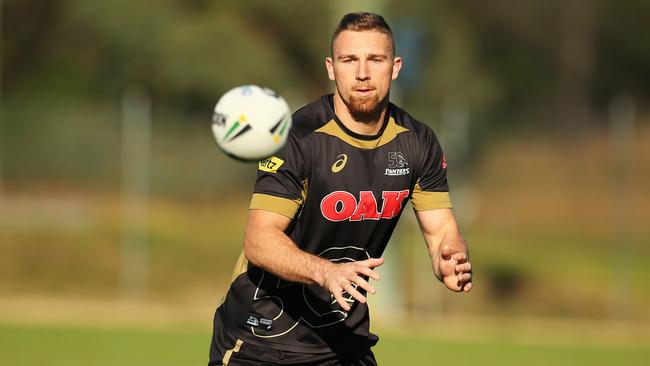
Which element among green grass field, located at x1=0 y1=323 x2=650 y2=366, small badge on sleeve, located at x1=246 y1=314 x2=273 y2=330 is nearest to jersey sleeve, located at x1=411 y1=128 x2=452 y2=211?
small badge on sleeve, located at x1=246 y1=314 x2=273 y2=330

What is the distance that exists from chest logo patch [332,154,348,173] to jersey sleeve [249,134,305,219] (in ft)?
0.62

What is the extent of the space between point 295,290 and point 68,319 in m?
12.5

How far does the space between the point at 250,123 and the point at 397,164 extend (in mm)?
A: 1008

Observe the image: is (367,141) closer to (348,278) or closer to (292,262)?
(292,262)

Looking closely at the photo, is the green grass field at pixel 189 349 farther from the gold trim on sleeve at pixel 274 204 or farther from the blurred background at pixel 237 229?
the gold trim on sleeve at pixel 274 204

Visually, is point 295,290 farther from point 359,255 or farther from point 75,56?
point 75,56

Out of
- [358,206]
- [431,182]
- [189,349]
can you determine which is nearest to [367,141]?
[358,206]

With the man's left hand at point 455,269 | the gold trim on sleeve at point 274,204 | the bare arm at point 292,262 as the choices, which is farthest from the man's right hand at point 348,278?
the man's left hand at point 455,269

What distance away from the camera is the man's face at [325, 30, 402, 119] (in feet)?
21.4

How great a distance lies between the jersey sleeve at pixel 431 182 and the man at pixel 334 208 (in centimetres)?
2

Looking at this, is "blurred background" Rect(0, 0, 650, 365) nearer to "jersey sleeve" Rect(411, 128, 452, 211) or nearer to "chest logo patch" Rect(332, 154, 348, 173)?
"jersey sleeve" Rect(411, 128, 452, 211)

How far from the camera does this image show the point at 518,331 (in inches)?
744

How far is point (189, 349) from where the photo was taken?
15086mm

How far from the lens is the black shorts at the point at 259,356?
21.8 ft
